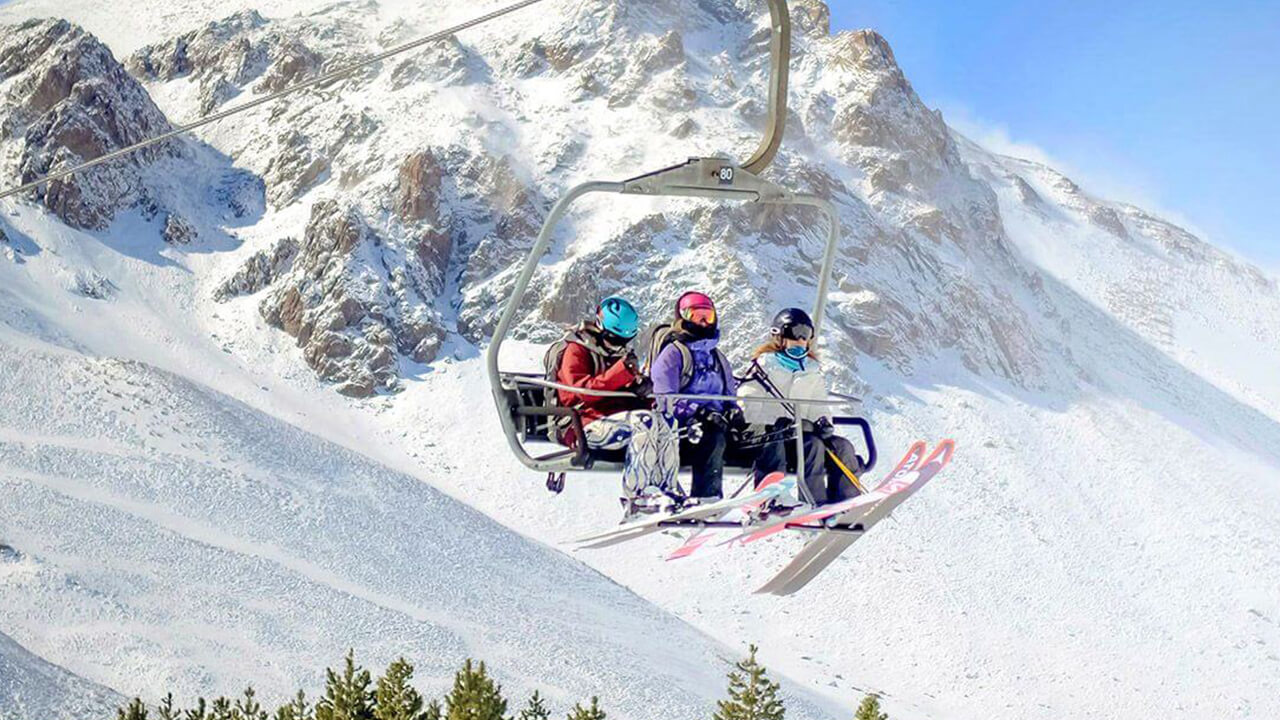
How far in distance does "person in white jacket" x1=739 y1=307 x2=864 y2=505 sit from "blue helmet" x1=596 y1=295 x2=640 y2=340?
1.03 m

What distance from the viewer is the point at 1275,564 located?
360ft

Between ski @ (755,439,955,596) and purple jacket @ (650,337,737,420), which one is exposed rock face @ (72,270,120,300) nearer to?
ski @ (755,439,955,596)

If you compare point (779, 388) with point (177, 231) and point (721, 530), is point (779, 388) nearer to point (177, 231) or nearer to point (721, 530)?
point (721, 530)

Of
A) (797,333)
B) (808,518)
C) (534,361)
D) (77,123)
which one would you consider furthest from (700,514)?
(77,123)

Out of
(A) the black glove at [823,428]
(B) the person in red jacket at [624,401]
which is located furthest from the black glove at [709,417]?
(A) the black glove at [823,428]

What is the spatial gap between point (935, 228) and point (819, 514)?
14336cm

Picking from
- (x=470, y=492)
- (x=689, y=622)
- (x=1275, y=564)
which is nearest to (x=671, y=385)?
(x=689, y=622)

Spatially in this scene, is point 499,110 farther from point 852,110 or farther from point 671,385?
point 671,385

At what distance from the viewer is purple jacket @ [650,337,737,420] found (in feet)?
35.4

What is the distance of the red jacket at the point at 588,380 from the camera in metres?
11.0

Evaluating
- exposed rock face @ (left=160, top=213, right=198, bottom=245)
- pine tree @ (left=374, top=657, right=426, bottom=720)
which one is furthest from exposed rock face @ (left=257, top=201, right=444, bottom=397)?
pine tree @ (left=374, top=657, right=426, bottom=720)

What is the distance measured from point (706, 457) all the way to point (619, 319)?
1.32m

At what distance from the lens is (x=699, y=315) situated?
1105 centimetres

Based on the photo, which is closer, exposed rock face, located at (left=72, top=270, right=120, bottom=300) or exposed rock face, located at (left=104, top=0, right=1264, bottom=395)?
exposed rock face, located at (left=72, top=270, right=120, bottom=300)
